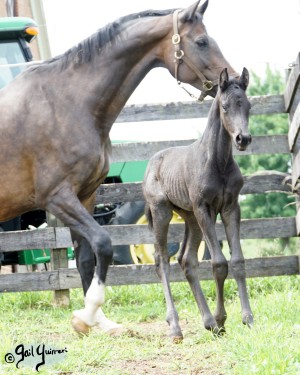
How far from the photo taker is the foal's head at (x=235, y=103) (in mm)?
5215

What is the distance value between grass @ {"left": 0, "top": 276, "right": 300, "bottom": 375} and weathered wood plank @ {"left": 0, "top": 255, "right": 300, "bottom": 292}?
6.1 inches

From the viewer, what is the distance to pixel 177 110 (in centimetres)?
820

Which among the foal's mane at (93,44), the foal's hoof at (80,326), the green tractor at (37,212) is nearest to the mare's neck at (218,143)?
the foal's mane at (93,44)

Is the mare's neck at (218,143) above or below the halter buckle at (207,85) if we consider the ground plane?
below

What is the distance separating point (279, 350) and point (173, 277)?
13.0 feet

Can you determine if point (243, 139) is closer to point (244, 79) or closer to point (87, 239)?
point (244, 79)

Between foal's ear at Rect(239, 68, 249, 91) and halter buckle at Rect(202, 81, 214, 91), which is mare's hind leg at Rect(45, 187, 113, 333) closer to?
halter buckle at Rect(202, 81, 214, 91)

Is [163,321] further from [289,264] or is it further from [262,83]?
[262,83]

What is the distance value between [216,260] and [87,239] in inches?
36.1

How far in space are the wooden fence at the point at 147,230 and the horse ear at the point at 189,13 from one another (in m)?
2.55

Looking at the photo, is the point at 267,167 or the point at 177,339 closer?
the point at 177,339

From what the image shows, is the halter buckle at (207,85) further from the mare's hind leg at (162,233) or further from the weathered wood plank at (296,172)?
the weathered wood plank at (296,172)

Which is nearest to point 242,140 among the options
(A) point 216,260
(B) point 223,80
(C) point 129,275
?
(B) point 223,80

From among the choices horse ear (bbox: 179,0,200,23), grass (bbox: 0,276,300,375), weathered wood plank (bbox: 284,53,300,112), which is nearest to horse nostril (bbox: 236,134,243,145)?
horse ear (bbox: 179,0,200,23)
